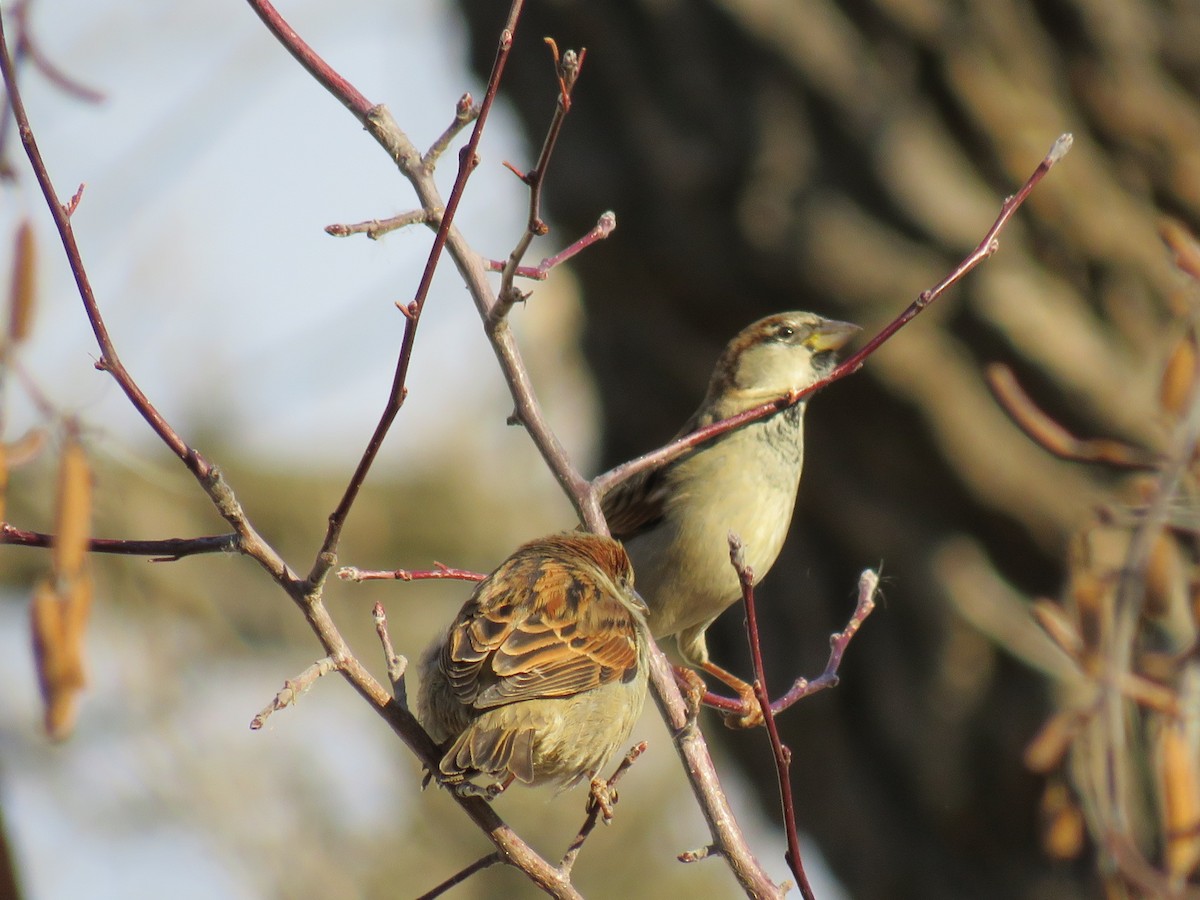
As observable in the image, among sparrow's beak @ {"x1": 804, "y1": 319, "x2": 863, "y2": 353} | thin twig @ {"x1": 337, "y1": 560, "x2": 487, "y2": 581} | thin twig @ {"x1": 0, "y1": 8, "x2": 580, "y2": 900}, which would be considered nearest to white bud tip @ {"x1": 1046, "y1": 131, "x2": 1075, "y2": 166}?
thin twig @ {"x1": 0, "y1": 8, "x2": 580, "y2": 900}

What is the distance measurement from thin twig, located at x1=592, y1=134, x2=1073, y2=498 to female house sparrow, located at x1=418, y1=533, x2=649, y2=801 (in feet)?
1.73

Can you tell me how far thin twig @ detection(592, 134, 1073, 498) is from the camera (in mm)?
2547

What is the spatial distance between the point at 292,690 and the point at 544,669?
123cm

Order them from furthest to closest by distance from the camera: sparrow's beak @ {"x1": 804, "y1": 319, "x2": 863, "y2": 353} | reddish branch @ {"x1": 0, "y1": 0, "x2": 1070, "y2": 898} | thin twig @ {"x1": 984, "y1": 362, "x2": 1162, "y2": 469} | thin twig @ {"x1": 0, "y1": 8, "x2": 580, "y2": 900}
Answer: sparrow's beak @ {"x1": 804, "y1": 319, "x2": 863, "y2": 353} < thin twig @ {"x1": 984, "y1": 362, "x2": 1162, "y2": 469} < reddish branch @ {"x1": 0, "y1": 0, "x2": 1070, "y2": 898} < thin twig @ {"x1": 0, "y1": 8, "x2": 580, "y2": 900}

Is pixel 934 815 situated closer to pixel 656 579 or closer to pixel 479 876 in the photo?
pixel 656 579

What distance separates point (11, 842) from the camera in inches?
59.6

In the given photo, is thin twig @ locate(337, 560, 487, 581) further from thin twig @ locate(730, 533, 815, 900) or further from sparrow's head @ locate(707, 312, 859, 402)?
sparrow's head @ locate(707, 312, 859, 402)

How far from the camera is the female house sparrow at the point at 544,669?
3166mm

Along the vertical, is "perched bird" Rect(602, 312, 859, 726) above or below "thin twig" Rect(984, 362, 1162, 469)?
below

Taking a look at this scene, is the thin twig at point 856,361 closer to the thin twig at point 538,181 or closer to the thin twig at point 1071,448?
the thin twig at point 1071,448

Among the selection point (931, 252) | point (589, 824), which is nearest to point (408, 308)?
point (589, 824)

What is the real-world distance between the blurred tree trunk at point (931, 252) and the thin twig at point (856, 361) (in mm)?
2842

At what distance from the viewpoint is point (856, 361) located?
8.66ft

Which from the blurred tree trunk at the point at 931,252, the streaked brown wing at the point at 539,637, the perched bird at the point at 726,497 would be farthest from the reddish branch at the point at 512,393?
the blurred tree trunk at the point at 931,252
